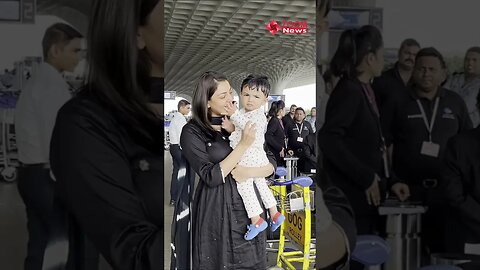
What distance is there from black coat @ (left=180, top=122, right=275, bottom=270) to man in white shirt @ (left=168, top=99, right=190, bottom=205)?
0.04 metres

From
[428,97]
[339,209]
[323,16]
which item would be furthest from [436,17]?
[339,209]

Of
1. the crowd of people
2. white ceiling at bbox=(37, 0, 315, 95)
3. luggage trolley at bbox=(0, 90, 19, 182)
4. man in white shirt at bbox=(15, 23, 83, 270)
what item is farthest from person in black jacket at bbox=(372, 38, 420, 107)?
luggage trolley at bbox=(0, 90, 19, 182)

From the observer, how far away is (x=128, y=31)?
63.1 inches

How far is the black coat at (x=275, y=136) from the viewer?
7.79ft

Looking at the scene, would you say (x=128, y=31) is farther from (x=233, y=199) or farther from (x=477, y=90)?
(x=477, y=90)

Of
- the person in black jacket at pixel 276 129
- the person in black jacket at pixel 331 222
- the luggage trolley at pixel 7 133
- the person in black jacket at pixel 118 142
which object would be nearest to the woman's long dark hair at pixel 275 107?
the person in black jacket at pixel 276 129

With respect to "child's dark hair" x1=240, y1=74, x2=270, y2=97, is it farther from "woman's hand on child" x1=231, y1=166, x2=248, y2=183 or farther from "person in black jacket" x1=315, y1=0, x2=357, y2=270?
"person in black jacket" x1=315, y1=0, x2=357, y2=270

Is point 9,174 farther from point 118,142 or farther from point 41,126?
point 118,142

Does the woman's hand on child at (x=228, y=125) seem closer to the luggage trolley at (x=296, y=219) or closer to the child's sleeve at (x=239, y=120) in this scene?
the child's sleeve at (x=239, y=120)

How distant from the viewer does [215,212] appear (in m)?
2.27

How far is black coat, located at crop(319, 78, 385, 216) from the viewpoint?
171 centimetres

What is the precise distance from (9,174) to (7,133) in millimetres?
135

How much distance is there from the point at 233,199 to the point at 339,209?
678 mm

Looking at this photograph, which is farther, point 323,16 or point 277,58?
point 277,58
